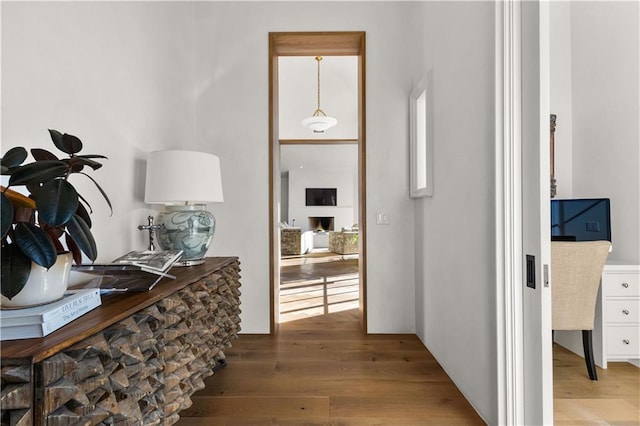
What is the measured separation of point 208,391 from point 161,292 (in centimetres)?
98

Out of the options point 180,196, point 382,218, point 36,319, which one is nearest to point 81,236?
point 36,319

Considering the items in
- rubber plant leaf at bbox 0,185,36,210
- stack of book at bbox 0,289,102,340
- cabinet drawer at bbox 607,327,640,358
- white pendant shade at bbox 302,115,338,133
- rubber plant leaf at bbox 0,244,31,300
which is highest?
white pendant shade at bbox 302,115,338,133

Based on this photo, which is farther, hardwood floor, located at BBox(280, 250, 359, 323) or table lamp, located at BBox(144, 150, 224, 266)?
hardwood floor, located at BBox(280, 250, 359, 323)

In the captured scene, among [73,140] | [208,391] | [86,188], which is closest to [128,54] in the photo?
[86,188]

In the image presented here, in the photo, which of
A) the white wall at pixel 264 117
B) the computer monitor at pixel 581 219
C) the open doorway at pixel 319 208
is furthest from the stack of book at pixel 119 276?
the open doorway at pixel 319 208

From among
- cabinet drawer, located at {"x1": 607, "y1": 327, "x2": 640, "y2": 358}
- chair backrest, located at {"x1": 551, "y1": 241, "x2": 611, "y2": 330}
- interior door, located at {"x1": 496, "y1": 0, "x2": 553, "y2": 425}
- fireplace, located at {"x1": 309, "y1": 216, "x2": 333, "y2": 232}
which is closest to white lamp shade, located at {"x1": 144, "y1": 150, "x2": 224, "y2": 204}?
interior door, located at {"x1": 496, "y1": 0, "x2": 553, "y2": 425}

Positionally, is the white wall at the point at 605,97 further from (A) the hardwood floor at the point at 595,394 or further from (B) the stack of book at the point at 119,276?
(B) the stack of book at the point at 119,276

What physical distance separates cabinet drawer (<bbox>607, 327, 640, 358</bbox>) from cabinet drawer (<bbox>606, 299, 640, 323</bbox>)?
0.18 feet

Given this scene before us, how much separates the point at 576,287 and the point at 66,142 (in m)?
2.52

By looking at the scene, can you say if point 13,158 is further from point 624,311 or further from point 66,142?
point 624,311

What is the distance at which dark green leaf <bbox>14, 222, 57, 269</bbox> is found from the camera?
70cm

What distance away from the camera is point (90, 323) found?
0.82m

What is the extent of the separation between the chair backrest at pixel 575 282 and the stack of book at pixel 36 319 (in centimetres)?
225

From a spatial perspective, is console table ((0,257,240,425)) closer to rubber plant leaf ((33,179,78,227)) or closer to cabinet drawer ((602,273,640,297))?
rubber plant leaf ((33,179,78,227))
